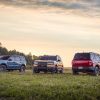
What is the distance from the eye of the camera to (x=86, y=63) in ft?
156

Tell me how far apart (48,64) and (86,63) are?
175 inches

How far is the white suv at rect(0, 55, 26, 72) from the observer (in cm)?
5478

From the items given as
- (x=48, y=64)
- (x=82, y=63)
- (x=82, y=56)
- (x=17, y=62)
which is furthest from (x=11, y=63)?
(x=82, y=63)

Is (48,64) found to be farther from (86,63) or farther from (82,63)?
(86,63)

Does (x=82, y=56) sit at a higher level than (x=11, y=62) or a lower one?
higher

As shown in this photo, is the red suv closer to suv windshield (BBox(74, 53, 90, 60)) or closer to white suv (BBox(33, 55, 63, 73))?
suv windshield (BBox(74, 53, 90, 60))

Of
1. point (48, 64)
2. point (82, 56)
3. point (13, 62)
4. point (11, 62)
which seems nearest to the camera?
point (82, 56)

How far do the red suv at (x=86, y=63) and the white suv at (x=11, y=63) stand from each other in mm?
9287

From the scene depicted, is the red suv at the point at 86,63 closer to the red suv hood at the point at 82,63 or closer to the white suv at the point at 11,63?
the red suv hood at the point at 82,63

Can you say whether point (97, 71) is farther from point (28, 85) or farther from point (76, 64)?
point (28, 85)

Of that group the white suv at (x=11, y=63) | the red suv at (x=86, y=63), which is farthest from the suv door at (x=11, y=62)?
the red suv at (x=86, y=63)

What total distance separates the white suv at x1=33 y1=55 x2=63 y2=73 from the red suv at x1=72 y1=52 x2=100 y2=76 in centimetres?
285

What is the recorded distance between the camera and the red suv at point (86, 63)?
4756 centimetres

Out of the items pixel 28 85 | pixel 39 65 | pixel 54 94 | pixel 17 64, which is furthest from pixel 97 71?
pixel 54 94
